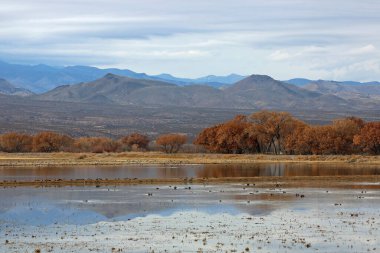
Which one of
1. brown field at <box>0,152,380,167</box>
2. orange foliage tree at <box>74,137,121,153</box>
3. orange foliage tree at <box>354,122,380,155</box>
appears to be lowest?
brown field at <box>0,152,380,167</box>

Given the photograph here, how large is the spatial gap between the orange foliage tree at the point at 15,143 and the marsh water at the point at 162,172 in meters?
37.3

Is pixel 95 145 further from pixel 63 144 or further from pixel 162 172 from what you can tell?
pixel 162 172

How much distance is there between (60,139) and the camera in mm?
107812

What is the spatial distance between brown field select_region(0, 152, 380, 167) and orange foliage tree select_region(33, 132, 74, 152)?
34.5 ft

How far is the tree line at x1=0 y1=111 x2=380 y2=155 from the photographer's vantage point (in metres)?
93.9

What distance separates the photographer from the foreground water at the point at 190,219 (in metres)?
26.3

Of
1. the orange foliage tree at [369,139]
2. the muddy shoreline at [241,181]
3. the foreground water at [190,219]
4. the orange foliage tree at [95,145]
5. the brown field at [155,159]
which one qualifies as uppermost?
the orange foliage tree at [369,139]

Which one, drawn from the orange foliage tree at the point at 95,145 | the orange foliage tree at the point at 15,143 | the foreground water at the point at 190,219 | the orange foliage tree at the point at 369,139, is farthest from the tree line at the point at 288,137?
the foreground water at the point at 190,219

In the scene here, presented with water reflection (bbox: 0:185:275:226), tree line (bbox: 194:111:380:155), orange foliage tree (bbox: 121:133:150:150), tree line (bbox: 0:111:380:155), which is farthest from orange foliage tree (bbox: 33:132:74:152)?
water reflection (bbox: 0:185:275:226)

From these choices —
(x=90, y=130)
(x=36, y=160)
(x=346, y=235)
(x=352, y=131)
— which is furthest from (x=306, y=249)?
(x=90, y=130)

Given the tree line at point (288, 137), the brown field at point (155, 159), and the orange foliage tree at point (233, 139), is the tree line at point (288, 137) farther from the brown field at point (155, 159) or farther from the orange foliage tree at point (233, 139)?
the brown field at point (155, 159)

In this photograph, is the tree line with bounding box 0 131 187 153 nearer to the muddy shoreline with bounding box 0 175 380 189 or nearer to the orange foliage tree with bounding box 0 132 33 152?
the orange foliage tree with bounding box 0 132 33 152

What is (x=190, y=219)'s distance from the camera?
3291 cm

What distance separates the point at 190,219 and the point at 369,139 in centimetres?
6220
